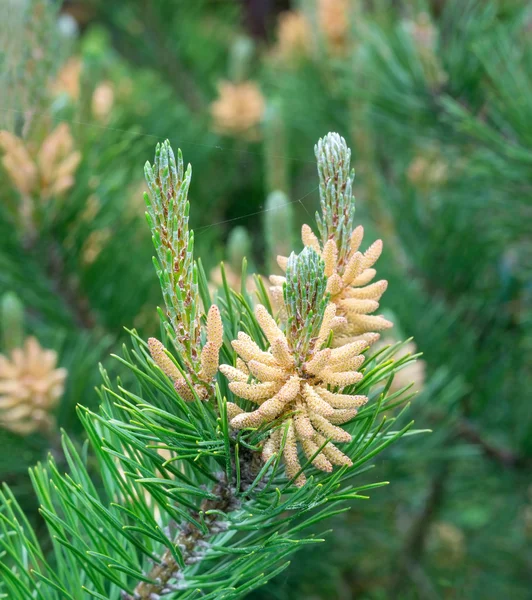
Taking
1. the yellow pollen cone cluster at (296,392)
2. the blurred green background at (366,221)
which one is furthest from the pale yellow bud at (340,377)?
the blurred green background at (366,221)

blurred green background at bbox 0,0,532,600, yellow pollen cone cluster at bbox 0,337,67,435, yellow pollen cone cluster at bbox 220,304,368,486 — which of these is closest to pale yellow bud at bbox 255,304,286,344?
yellow pollen cone cluster at bbox 220,304,368,486

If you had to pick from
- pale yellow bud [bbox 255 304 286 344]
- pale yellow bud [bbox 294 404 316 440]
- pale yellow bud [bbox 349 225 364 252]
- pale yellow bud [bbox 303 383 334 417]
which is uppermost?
pale yellow bud [bbox 349 225 364 252]

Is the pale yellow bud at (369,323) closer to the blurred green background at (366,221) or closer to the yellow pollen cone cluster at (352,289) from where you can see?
the yellow pollen cone cluster at (352,289)

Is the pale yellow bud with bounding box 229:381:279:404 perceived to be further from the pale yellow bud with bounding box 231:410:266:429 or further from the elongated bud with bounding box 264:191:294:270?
the elongated bud with bounding box 264:191:294:270

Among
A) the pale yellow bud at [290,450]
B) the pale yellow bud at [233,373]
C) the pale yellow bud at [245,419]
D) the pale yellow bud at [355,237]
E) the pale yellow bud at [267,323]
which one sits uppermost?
the pale yellow bud at [355,237]

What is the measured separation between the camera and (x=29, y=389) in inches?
19.7

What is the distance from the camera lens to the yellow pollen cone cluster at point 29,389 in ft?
1.63

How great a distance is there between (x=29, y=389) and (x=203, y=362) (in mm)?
271

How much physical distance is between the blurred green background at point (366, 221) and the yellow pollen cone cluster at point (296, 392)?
0.16 metres

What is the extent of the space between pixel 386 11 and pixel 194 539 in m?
0.80

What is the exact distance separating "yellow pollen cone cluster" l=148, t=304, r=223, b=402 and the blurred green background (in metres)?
0.15

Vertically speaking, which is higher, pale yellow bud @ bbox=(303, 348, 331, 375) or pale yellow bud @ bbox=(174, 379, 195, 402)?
pale yellow bud @ bbox=(174, 379, 195, 402)

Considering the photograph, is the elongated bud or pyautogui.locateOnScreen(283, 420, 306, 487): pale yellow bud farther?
the elongated bud

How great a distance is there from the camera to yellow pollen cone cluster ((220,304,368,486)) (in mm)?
257
